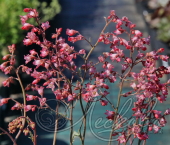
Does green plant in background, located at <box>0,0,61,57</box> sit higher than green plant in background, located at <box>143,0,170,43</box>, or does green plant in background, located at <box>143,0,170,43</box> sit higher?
green plant in background, located at <box>143,0,170,43</box>

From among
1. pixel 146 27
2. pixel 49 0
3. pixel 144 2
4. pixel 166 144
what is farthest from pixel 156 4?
pixel 166 144

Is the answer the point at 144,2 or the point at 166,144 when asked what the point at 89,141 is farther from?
the point at 144,2

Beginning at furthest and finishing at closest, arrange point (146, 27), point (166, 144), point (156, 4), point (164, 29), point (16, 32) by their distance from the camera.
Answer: point (156, 4), point (146, 27), point (164, 29), point (16, 32), point (166, 144)

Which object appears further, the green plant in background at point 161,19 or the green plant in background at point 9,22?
the green plant in background at point 161,19

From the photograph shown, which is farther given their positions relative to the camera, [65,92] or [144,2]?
[144,2]

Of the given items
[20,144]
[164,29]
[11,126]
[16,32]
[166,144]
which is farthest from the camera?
[164,29]

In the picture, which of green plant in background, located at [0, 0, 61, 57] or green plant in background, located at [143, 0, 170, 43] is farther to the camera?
green plant in background, located at [143, 0, 170, 43]

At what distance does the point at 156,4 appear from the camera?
4715 mm

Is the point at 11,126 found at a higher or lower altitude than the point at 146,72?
lower

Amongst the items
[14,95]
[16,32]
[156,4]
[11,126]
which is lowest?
[11,126]

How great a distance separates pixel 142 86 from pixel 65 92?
0.23 metres

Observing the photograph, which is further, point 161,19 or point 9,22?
point 161,19

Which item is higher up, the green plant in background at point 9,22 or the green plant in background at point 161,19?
the green plant in background at point 161,19

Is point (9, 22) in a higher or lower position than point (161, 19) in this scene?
lower
